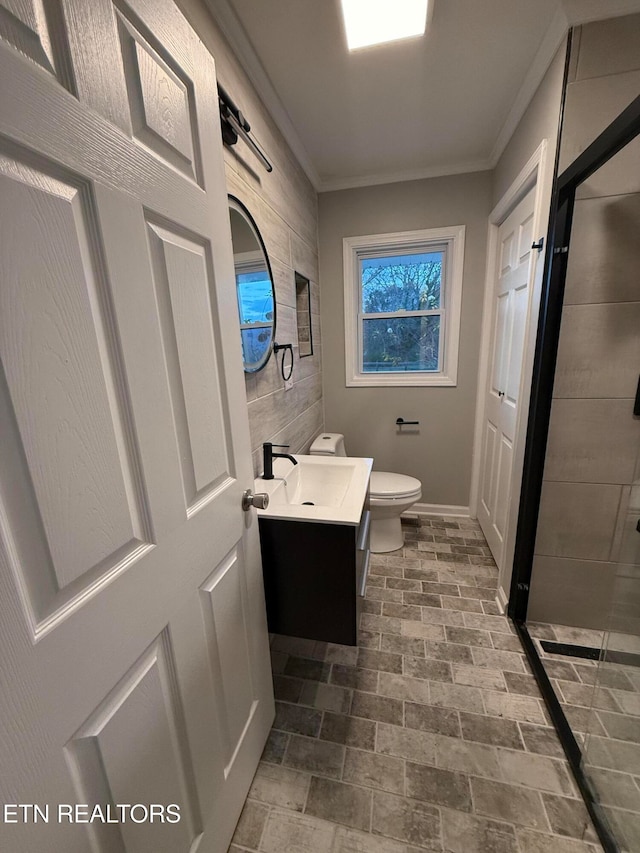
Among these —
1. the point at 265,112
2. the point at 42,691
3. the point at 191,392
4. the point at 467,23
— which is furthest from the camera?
the point at 265,112

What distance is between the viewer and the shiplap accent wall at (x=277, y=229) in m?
1.21

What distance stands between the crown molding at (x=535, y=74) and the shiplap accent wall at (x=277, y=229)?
3.64ft

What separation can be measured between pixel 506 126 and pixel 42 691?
2653 millimetres

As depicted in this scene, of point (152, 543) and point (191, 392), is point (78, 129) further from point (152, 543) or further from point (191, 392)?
point (152, 543)

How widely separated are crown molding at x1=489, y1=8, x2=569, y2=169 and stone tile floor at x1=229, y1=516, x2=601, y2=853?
2427mm

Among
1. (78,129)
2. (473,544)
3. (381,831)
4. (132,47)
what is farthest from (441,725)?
Result: (132,47)

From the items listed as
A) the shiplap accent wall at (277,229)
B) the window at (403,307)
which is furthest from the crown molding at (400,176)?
the window at (403,307)

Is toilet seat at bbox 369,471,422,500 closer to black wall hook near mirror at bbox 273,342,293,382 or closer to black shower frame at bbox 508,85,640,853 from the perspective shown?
black shower frame at bbox 508,85,640,853

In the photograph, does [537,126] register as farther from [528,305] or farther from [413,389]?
[413,389]

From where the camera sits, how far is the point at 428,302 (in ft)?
8.04

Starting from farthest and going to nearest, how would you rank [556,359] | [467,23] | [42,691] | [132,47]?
[556,359]
[467,23]
[132,47]
[42,691]

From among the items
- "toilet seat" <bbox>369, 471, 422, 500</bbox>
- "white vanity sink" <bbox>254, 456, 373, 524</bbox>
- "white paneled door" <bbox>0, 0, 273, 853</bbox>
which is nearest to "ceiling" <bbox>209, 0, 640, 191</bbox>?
"white paneled door" <bbox>0, 0, 273, 853</bbox>

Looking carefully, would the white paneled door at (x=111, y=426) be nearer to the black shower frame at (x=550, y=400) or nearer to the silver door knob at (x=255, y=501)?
the silver door knob at (x=255, y=501)

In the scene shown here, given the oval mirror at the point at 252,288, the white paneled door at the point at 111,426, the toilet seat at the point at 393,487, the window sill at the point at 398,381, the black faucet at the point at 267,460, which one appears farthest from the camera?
the window sill at the point at 398,381
